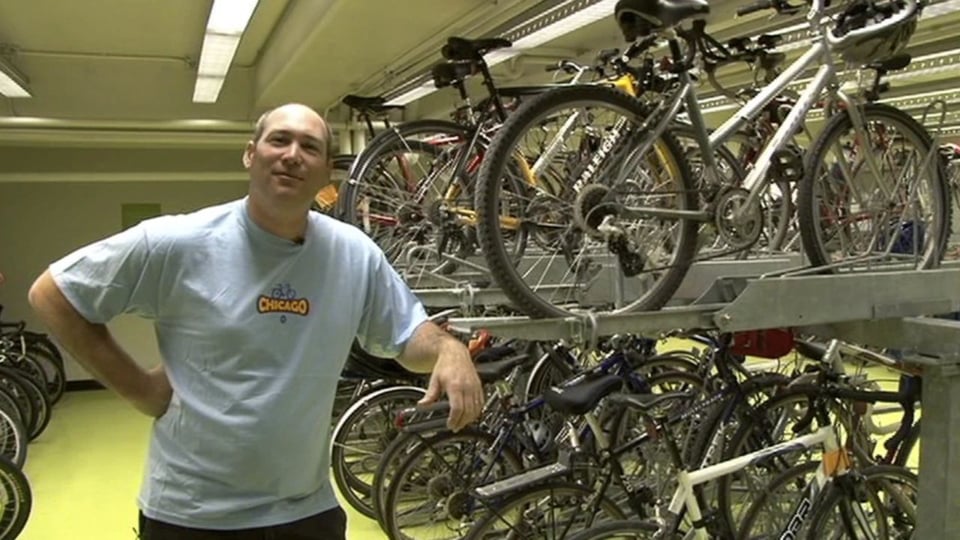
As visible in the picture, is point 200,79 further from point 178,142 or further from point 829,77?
point 829,77

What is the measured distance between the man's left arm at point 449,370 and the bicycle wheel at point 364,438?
7.99ft

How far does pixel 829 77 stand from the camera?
2.45 meters

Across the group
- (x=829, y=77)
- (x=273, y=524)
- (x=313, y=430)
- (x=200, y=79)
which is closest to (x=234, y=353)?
(x=313, y=430)

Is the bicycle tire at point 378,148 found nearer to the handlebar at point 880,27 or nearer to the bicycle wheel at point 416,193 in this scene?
the bicycle wheel at point 416,193

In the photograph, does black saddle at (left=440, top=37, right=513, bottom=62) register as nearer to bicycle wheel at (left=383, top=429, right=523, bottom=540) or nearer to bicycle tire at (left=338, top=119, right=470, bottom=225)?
bicycle tire at (left=338, top=119, right=470, bottom=225)

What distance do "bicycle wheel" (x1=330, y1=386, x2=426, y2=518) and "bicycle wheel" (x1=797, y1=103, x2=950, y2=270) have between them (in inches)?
89.2

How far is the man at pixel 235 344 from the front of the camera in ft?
4.78

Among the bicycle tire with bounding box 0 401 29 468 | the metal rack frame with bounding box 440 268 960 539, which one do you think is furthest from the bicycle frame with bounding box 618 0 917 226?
the bicycle tire with bounding box 0 401 29 468

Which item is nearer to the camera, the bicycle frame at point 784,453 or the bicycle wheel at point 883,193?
the bicycle frame at point 784,453

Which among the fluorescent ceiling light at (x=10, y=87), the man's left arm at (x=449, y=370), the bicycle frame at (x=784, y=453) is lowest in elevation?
the bicycle frame at (x=784, y=453)

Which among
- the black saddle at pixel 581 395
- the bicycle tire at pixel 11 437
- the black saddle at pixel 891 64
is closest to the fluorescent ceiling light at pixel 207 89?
the bicycle tire at pixel 11 437

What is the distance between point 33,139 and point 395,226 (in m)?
4.88

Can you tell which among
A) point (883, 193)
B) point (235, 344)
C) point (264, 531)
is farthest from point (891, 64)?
point (264, 531)

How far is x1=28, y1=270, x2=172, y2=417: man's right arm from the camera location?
1.43 metres
